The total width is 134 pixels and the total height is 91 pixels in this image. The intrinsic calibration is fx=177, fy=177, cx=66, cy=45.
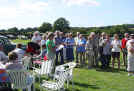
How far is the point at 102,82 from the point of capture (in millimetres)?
6828

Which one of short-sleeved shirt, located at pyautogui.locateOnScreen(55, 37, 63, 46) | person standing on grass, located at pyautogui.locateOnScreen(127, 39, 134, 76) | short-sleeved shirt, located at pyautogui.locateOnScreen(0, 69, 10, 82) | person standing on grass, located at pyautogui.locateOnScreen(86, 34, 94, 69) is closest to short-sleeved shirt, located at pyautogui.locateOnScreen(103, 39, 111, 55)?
person standing on grass, located at pyautogui.locateOnScreen(86, 34, 94, 69)

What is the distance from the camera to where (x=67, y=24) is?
3664 inches

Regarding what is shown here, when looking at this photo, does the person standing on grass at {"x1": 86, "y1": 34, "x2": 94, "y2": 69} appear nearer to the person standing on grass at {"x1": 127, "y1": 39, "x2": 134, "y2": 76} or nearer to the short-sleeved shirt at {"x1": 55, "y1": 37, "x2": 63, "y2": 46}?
the short-sleeved shirt at {"x1": 55, "y1": 37, "x2": 63, "y2": 46}

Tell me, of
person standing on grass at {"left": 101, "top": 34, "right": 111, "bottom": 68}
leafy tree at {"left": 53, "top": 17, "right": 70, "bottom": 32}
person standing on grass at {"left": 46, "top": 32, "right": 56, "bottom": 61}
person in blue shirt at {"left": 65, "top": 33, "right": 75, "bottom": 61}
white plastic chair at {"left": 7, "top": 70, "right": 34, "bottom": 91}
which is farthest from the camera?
→ leafy tree at {"left": 53, "top": 17, "right": 70, "bottom": 32}

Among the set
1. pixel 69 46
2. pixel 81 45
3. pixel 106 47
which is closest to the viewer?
pixel 106 47

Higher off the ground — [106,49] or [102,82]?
[106,49]

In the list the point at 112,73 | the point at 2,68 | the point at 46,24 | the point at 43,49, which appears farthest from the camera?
the point at 46,24

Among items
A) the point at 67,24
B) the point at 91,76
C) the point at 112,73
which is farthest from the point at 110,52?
the point at 67,24

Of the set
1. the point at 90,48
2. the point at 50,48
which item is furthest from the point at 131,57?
the point at 50,48

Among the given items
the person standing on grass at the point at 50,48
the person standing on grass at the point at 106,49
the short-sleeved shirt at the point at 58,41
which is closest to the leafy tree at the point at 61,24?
the short-sleeved shirt at the point at 58,41

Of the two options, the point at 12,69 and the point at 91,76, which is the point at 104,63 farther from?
the point at 12,69

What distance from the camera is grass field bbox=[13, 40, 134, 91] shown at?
239 inches

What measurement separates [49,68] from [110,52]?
13.9 feet

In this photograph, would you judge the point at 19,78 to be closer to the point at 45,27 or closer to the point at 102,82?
the point at 102,82
